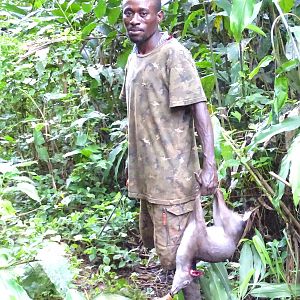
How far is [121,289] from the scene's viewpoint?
111 inches

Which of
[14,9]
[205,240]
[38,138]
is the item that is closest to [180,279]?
[205,240]

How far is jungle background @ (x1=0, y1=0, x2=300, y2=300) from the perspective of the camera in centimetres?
218

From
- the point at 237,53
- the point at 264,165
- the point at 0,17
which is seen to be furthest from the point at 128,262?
the point at 0,17

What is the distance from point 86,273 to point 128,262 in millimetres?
264

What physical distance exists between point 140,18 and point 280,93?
1.84ft

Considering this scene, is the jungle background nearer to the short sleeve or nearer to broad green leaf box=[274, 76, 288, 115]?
broad green leaf box=[274, 76, 288, 115]

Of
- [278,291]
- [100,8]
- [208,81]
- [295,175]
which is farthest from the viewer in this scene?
[100,8]

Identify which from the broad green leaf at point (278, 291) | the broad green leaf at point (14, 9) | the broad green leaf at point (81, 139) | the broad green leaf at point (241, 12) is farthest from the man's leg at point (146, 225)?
the broad green leaf at point (14, 9)

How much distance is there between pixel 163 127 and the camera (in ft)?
7.08

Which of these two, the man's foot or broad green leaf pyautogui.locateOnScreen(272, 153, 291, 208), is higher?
broad green leaf pyautogui.locateOnScreen(272, 153, 291, 208)

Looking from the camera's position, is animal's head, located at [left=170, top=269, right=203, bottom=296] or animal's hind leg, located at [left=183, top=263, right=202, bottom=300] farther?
animal's hind leg, located at [left=183, top=263, right=202, bottom=300]

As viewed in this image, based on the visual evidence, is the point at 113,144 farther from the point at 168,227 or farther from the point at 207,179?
the point at 207,179

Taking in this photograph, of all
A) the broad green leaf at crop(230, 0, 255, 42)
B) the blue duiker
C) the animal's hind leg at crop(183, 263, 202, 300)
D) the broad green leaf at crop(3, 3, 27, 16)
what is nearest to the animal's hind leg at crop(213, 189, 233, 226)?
the blue duiker

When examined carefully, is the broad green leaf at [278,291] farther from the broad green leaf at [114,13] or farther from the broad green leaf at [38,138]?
the broad green leaf at [38,138]
